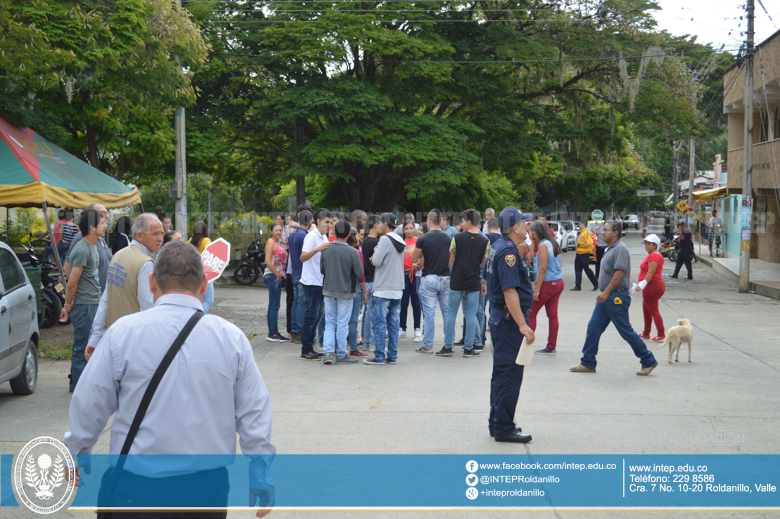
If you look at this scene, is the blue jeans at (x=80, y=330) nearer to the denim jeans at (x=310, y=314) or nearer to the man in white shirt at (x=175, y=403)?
the denim jeans at (x=310, y=314)

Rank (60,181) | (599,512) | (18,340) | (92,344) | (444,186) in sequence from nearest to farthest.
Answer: (599,512), (92,344), (18,340), (60,181), (444,186)

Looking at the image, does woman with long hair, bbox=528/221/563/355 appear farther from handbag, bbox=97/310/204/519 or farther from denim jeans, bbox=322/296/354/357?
handbag, bbox=97/310/204/519

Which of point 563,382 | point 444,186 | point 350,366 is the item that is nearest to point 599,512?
point 563,382

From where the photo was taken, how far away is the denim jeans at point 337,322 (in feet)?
30.3

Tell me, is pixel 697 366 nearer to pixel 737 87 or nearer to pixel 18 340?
pixel 18 340

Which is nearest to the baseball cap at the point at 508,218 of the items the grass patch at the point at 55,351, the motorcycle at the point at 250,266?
the grass patch at the point at 55,351

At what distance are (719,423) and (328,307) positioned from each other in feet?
16.0

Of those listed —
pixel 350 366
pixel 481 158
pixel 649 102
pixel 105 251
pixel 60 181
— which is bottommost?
pixel 350 366

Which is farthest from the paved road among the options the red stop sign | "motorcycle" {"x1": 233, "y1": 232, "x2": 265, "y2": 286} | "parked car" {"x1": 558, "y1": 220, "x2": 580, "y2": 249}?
"parked car" {"x1": 558, "y1": 220, "x2": 580, "y2": 249}

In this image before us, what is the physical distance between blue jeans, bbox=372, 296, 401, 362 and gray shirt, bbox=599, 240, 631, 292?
2.75 metres

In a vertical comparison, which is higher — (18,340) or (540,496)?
(18,340)

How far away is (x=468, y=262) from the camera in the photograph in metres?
9.60

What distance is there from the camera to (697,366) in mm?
9227

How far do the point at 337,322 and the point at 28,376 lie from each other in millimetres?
3682
